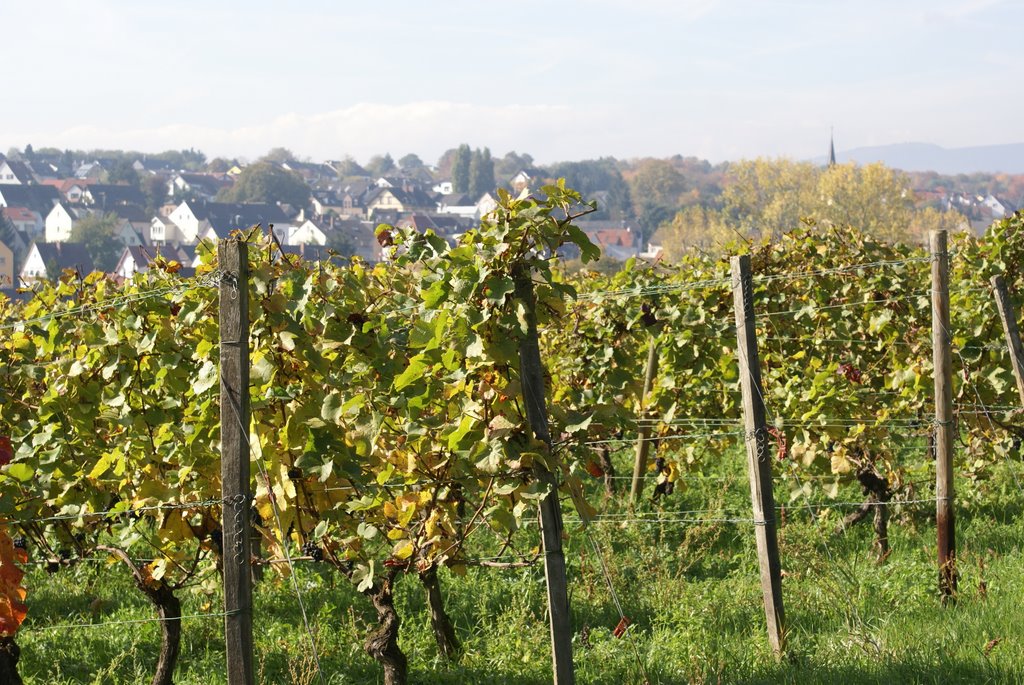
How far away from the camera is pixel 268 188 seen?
13550 centimetres

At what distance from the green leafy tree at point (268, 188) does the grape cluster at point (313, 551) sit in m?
131

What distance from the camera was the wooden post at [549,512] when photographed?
4.28 metres

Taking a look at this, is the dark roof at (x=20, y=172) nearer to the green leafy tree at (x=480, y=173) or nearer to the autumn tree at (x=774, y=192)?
the green leafy tree at (x=480, y=173)

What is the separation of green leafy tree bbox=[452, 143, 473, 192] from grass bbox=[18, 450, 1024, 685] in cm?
16524

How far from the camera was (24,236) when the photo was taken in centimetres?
11088

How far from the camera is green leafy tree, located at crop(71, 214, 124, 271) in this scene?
8900 cm

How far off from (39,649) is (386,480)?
239cm

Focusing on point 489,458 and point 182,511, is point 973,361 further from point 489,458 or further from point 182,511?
point 182,511

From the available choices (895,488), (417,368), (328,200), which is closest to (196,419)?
(417,368)

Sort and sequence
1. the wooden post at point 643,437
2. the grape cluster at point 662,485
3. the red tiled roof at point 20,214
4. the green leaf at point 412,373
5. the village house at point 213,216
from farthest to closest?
the red tiled roof at point 20,214, the village house at point 213,216, the wooden post at point 643,437, the grape cluster at point 662,485, the green leaf at point 412,373

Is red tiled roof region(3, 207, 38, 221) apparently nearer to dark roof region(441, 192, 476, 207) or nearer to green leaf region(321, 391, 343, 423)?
dark roof region(441, 192, 476, 207)

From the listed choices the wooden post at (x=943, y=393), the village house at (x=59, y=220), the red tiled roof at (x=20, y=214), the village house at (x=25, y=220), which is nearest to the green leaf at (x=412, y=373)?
the wooden post at (x=943, y=393)

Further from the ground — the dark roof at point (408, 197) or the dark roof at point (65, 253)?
the dark roof at point (408, 197)

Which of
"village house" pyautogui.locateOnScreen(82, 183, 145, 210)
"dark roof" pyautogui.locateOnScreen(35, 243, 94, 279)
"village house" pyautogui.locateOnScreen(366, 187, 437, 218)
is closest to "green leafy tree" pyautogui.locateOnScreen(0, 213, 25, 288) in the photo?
"dark roof" pyautogui.locateOnScreen(35, 243, 94, 279)
